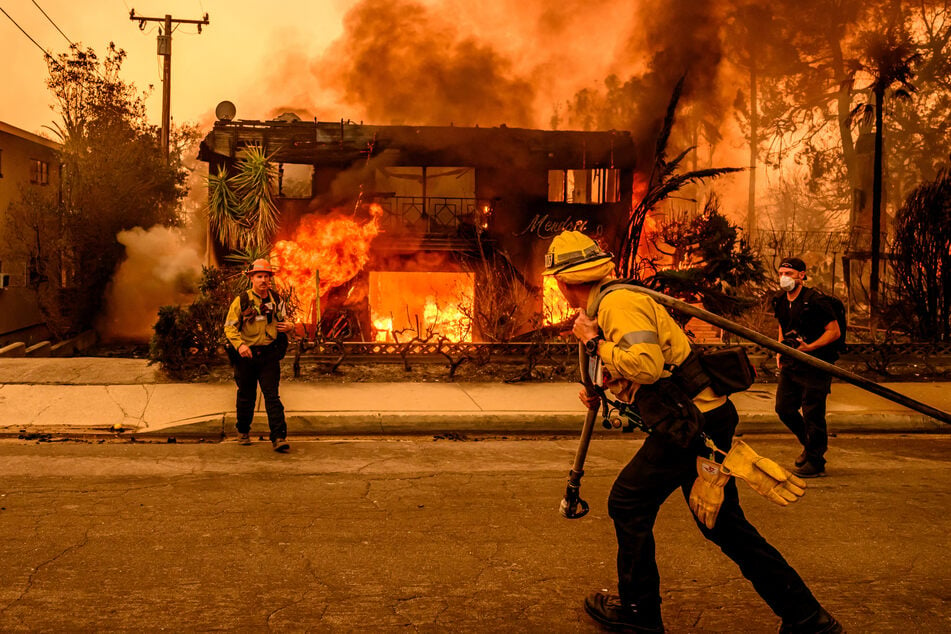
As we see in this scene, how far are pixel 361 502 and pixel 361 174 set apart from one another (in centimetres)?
1524

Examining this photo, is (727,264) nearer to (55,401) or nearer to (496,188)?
(496,188)

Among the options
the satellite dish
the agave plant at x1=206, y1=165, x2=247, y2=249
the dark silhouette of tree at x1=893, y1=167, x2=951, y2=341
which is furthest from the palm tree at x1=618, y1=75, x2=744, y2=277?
the satellite dish

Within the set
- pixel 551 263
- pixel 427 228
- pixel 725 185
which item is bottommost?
pixel 551 263

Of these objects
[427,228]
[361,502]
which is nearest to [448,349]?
[361,502]

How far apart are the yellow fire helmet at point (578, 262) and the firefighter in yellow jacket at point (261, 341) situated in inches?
168

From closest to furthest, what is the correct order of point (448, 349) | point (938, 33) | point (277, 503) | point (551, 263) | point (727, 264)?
point (551, 263) < point (277, 503) < point (448, 349) < point (727, 264) < point (938, 33)

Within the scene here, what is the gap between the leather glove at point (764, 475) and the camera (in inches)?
137

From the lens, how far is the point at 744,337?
3.62 meters

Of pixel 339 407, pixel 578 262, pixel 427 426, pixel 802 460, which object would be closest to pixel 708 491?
pixel 578 262

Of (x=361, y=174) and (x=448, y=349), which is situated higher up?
(x=361, y=174)

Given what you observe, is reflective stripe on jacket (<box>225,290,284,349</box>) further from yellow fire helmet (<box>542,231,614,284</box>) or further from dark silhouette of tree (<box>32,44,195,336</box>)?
dark silhouette of tree (<box>32,44,195,336</box>)

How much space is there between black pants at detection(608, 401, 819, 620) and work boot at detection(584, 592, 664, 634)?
54 millimetres

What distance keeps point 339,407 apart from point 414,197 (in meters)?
12.1

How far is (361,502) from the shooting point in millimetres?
5879
